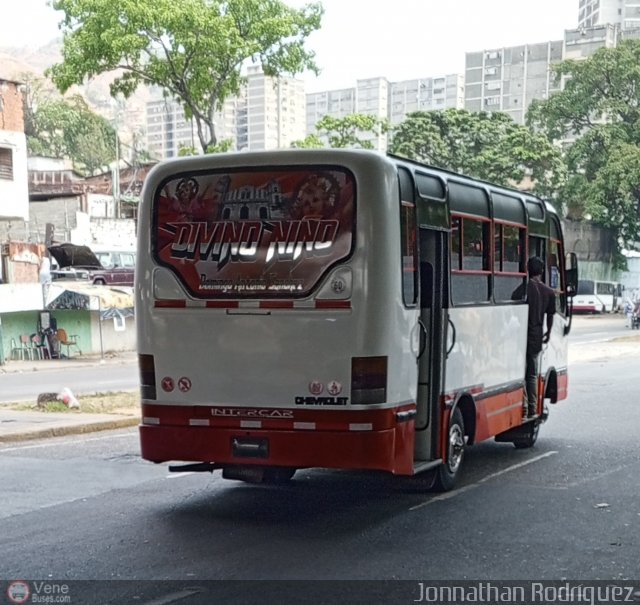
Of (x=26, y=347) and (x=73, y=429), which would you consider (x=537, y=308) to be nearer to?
(x=73, y=429)

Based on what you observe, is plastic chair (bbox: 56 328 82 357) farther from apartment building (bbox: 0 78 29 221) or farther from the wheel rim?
the wheel rim

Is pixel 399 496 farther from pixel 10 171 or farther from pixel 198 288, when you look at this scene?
pixel 10 171

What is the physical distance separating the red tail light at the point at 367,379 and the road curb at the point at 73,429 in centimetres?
653

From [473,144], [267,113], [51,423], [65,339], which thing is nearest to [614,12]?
[267,113]

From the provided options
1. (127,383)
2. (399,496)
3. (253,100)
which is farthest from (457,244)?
(253,100)

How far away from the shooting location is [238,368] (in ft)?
25.8

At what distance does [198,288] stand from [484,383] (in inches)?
131

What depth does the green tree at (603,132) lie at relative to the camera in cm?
5625

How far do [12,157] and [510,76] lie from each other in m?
92.5

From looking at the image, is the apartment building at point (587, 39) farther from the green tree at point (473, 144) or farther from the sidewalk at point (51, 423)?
the sidewalk at point (51, 423)

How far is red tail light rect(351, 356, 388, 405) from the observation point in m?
7.53

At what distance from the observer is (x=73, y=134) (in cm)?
8281

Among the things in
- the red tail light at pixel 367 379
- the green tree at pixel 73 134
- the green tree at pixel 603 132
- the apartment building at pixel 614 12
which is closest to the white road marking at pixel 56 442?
the red tail light at pixel 367 379

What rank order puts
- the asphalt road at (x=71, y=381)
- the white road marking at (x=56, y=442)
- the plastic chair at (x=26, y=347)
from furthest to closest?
the plastic chair at (x=26, y=347) → the asphalt road at (x=71, y=381) → the white road marking at (x=56, y=442)
